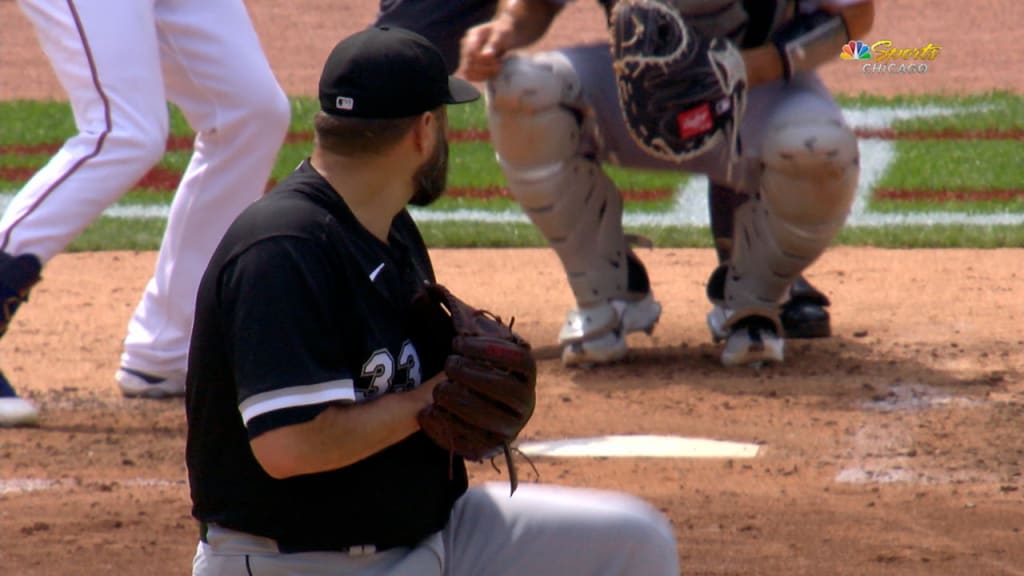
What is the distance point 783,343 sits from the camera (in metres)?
5.07

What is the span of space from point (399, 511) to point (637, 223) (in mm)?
4915

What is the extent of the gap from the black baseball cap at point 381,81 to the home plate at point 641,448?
176 centimetres

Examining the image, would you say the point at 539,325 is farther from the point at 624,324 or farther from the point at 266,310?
the point at 266,310

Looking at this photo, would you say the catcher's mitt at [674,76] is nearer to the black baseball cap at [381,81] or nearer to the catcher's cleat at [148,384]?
the catcher's cleat at [148,384]

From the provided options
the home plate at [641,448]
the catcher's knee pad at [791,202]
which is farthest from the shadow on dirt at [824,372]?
the home plate at [641,448]

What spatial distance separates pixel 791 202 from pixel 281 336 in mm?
2673

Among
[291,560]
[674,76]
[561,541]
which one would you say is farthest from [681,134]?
[291,560]

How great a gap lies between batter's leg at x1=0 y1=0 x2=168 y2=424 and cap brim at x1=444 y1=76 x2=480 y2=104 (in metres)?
1.85

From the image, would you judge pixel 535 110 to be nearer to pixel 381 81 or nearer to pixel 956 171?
pixel 381 81

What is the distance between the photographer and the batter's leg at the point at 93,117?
4.20 m

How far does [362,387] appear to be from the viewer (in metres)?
2.47

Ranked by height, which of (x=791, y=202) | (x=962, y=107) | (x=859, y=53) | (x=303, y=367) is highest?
(x=303, y=367)

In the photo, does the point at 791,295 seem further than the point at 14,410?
Yes

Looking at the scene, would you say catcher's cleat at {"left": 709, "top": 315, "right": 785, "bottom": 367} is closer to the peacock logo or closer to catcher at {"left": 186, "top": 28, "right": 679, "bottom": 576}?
catcher at {"left": 186, "top": 28, "right": 679, "bottom": 576}
